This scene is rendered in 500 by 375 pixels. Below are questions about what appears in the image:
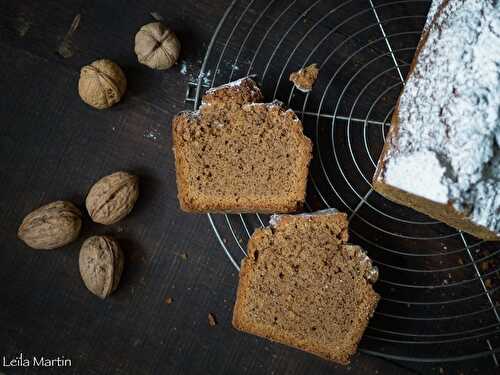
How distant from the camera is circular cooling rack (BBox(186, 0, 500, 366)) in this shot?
254cm

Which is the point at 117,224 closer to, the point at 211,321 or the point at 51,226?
the point at 51,226

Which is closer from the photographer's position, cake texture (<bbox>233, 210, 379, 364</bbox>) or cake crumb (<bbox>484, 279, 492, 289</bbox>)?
cake texture (<bbox>233, 210, 379, 364</bbox>)

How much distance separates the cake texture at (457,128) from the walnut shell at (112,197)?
3.69 feet

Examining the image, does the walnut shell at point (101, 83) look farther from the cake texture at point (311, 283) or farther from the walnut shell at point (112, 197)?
the cake texture at point (311, 283)

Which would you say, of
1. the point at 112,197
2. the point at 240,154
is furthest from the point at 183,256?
the point at 240,154

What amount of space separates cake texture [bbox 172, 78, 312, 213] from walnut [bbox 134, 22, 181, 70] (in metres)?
0.29

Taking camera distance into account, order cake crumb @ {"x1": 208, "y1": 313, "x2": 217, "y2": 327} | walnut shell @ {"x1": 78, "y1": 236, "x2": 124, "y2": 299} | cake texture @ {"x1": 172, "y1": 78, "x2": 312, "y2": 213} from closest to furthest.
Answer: cake texture @ {"x1": 172, "y1": 78, "x2": 312, "y2": 213}
walnut shell @ {"x1": 78, "y1": 236, "x2": 124, "y2": 299}
cake crumb @ {"x1": 208, "y1": 313, "x2": 217, "y2": 327}

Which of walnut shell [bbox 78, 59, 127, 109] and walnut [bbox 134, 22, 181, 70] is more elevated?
walnut [bbox 134, 22, 181, 70]

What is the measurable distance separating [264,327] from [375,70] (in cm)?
133

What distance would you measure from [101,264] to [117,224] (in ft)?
0.74

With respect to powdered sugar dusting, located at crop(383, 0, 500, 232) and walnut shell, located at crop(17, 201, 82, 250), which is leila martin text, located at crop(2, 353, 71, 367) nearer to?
walnut shell, located at crop(17, 201, 82, 250)

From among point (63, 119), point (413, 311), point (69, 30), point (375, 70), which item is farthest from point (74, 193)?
point (413, 311)

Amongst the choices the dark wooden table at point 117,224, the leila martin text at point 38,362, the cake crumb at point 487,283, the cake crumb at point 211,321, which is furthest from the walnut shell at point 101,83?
the cake crumb at point 487,283

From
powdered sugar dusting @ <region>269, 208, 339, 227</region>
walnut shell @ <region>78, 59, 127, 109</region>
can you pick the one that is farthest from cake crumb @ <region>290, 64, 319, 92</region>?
walnut shell @ <region>78, 59, 127, 109</region>
